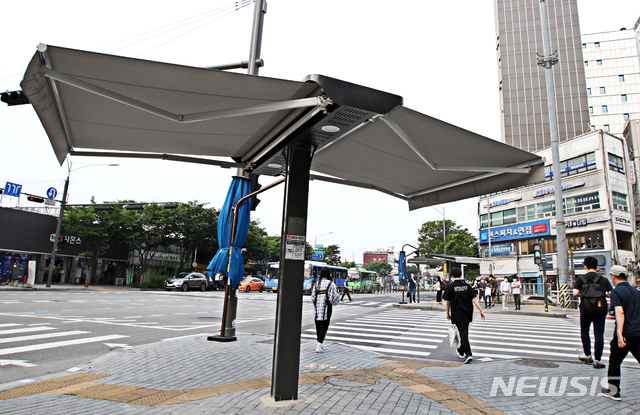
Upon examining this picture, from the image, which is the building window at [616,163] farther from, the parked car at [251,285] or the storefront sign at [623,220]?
the parked car at [251,285]

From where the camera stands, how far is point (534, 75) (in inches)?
2889

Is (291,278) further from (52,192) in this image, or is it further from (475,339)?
(52,192)

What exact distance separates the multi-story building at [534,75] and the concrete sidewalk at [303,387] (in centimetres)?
7445

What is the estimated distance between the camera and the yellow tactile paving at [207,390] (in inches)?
165

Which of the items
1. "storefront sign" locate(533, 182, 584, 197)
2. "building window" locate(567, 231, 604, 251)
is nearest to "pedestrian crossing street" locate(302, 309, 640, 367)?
"building window" locate(567, 231, 604, 251)

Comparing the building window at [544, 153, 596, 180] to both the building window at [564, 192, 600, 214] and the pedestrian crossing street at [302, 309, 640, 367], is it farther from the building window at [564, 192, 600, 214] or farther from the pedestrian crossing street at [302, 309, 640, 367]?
the pedestrian crossing street at [302, 309, 640, 367]

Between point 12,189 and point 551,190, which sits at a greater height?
point 551,190

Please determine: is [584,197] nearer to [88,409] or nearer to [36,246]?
[88,409]

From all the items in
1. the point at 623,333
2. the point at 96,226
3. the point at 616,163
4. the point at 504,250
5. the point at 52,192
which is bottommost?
the point at 623,333

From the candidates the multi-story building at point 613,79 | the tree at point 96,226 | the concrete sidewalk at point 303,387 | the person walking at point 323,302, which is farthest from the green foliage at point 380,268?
the concrete sidewalk at point 303,387

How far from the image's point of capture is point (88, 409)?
3855 mm

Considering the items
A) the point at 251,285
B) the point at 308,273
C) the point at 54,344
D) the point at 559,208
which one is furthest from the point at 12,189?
the point at 559,208

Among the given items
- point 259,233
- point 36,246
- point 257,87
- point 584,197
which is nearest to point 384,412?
point 257,87

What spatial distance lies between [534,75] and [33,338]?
8471 centimetres
